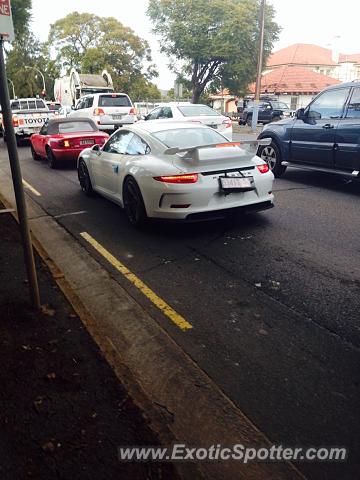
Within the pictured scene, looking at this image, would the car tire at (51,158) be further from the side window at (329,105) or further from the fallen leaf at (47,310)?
the fallen leaf at (47,310)

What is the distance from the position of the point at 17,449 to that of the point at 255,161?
4.77m

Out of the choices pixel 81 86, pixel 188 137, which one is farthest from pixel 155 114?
pixel 81 86

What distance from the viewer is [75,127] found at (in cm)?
1224

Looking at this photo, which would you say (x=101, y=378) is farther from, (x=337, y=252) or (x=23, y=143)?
(x=23, y=143)

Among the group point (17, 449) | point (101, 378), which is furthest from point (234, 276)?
point (17, 449)

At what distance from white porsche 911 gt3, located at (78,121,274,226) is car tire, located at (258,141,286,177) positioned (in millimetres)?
3351

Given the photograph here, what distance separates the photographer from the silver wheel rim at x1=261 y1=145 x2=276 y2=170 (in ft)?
32.2

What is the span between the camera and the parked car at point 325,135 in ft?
25.5

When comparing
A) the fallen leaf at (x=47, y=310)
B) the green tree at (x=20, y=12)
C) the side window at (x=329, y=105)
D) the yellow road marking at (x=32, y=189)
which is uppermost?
the green tree at (x=20, y=12)

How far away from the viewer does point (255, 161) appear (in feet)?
19.5

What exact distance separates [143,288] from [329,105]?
20.1 feet

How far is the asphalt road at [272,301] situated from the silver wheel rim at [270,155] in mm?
2699

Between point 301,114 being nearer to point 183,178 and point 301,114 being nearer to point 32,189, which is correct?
point 183,178

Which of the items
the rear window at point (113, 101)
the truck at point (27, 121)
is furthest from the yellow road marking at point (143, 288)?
the truck at point (27, 121)
